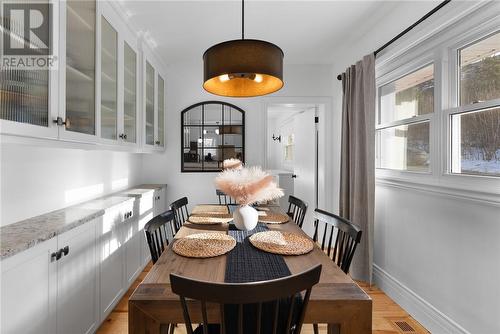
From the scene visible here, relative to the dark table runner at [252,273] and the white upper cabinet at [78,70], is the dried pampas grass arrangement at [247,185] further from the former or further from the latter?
the white upper cabinet at [78,70]

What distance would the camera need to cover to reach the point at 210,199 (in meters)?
3.86

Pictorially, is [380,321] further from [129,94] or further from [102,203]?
[129,94]

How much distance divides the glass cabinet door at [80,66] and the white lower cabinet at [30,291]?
2.32ft

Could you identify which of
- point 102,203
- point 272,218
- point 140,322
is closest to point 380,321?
point 272,218

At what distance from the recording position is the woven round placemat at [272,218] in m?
2.07

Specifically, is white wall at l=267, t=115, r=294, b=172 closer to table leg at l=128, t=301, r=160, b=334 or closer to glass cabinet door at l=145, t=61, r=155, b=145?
glass cabinet door at l=145, t=61, r=155, b=145

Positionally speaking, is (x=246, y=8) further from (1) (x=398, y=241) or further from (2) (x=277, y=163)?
(2) (x=277, y=163)

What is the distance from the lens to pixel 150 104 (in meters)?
3.16

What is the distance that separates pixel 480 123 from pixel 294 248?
4.70 feet

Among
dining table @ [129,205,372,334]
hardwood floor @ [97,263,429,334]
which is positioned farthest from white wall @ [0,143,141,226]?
dining table @ [129,205,372,334]

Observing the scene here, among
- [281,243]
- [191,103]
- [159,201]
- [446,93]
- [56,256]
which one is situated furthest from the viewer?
[191,103]

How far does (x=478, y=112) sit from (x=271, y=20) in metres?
1.82

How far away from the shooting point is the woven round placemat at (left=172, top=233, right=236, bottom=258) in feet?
4.54

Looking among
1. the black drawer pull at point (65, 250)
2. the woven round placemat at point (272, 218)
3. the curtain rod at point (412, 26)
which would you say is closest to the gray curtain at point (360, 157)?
the curtain rod at point (412, 26)
